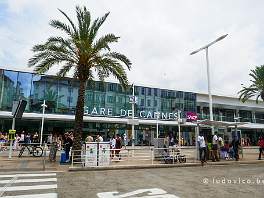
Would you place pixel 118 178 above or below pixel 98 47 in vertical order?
below

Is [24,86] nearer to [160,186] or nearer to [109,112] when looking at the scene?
[109,112]

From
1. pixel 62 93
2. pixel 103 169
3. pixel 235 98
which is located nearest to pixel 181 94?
pixel 235 98

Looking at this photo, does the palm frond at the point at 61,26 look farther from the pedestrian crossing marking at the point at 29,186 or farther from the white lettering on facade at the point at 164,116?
the white lettering on facade at the point at 164,116

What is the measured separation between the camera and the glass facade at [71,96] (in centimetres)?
3334

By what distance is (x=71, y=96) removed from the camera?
3681 centimetres

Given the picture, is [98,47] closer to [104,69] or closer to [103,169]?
[104,69]

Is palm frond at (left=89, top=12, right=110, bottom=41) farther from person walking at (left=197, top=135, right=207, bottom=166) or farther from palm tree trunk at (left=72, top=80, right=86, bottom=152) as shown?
person walking at (left=197, top=135, right=207, bottom=166)

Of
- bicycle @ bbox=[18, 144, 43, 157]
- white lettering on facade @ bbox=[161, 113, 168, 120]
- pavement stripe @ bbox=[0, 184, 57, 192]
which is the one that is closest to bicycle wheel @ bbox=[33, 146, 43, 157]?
bicycle @ bbox=[18, 144, 43, 157]

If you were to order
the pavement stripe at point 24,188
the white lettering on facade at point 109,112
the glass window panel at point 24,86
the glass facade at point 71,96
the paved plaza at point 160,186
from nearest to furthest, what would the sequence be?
1. the paved plaza at point 160,186
2. the pavement stripe at point 24,188
3. the glass facade at point 71,96
4. the glass window panel at point 24,86
5. the white lettering on facade at point 109,112

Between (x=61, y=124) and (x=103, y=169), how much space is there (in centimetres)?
2338

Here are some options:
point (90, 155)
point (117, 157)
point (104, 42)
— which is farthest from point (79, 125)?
point (104, 42)

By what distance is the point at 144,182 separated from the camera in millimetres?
10969

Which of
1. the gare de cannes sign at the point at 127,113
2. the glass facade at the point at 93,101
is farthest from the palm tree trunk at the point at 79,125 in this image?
the gare de cannes sign at the point at 127,113

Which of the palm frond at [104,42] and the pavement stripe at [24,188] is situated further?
the palm frond at [104,42]
